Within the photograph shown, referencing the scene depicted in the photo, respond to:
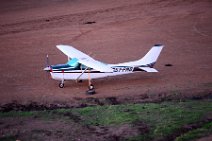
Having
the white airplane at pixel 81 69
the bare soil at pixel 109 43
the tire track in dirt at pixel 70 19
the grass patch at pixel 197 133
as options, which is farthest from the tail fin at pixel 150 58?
the tire track in dirt at pixel 70 19

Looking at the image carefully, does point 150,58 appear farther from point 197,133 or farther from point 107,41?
point 107,41

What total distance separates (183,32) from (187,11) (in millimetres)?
7205

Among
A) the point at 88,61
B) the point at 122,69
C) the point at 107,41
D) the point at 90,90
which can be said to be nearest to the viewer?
the point at 88,61

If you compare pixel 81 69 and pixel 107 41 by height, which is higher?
pixel 107 41

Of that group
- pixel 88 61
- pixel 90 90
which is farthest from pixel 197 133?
pixel 88 61

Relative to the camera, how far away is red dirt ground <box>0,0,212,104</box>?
2214cm

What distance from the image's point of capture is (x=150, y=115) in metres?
18.4

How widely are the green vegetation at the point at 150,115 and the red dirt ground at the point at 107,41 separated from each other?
171 centimetres

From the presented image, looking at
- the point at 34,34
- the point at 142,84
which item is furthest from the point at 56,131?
the point at 34,34

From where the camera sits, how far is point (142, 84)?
74.5ft

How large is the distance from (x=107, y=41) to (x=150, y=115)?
1332 cm

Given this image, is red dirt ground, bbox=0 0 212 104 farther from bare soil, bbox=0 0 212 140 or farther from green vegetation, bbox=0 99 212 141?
green vegetation, bbox=0 99 212 141

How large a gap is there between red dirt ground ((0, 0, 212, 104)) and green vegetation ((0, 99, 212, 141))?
1707 mm

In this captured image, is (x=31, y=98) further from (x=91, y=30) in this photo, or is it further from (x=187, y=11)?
(x=187, y=11)
